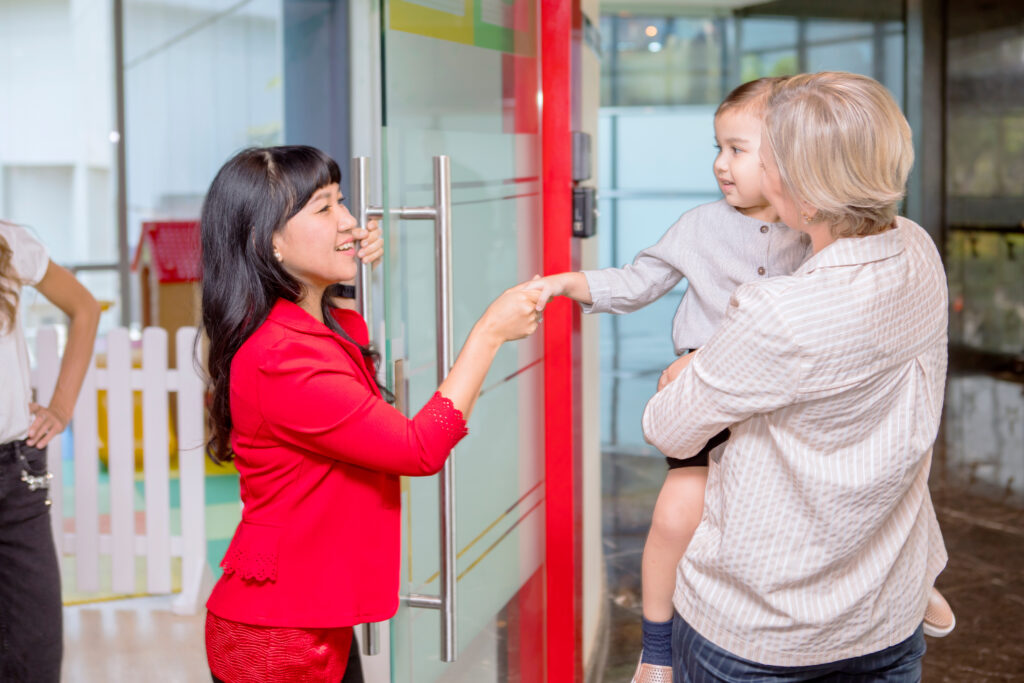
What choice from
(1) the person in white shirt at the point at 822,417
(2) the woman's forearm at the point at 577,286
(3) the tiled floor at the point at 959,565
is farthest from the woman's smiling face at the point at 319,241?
(3) the tiled floor at the point at 959,565

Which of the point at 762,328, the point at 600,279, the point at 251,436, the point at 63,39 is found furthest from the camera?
the point at 63,39

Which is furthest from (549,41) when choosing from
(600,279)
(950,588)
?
(950,588)

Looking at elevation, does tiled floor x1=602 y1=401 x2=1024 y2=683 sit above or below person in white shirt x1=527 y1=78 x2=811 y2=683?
below

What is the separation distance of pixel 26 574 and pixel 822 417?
1657 millimetres

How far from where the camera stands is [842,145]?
4.10ft

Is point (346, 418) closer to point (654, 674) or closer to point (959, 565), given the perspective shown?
point (654, 674)

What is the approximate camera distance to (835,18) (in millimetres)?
9750

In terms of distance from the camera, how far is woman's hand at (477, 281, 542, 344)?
1.56m

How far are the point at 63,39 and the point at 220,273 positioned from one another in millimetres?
6878

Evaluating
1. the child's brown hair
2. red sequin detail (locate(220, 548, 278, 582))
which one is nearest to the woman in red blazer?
red sequin detail (locate(220, 548, 278, 582))

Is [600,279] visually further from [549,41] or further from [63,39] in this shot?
[63,39]

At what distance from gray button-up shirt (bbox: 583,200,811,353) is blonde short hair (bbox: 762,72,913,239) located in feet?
1.48

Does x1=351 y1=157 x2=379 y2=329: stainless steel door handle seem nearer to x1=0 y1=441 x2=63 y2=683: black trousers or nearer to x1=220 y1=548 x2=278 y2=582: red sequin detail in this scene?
x1=220 y1=548 x2=278 y2=582: red sequin detail

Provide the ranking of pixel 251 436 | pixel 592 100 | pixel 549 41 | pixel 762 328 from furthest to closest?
pixel 592 100, pixel 549 41, pixel 251 436, pixel 762 328
